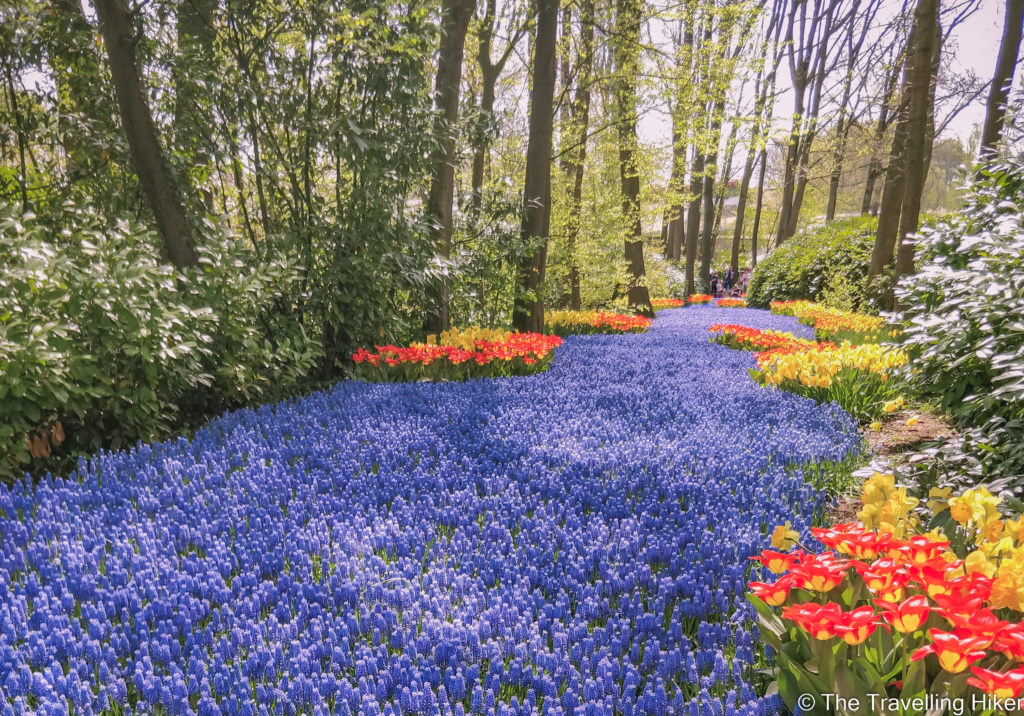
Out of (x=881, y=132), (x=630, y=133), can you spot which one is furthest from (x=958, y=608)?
(x=881, y=132)

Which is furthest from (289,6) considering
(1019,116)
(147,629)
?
(1019,116)

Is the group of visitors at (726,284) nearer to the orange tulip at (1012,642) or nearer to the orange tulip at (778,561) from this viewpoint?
the orange tulip at (778,561)

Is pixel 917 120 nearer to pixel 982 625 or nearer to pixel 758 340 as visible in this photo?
pixel 758 340

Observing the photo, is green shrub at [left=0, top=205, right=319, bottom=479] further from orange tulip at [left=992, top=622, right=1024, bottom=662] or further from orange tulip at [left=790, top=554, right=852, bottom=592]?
orange tulip at [left=992, top=622, right=1024, bottom=662]

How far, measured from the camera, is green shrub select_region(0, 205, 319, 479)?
2.91 m

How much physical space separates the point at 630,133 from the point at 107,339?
11740 millimetres

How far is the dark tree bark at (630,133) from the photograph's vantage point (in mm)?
10969

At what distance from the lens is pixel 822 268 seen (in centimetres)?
1566

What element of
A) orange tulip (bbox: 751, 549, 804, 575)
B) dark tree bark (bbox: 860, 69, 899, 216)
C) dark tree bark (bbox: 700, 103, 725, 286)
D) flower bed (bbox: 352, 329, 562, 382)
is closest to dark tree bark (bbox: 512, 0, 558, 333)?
flower bed (bbox: 352, 329, 562, 382)

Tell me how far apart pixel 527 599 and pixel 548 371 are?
397cm

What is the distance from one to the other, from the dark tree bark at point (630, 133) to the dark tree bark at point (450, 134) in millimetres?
3504

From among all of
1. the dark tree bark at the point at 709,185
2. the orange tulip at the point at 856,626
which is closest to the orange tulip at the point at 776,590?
the orange tulip at the point at 856,626

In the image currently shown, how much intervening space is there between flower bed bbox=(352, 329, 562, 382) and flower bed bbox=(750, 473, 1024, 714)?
3.89 meters

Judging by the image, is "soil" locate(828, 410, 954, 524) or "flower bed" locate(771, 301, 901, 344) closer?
"soil" locate(828, 410, 954, 524)
